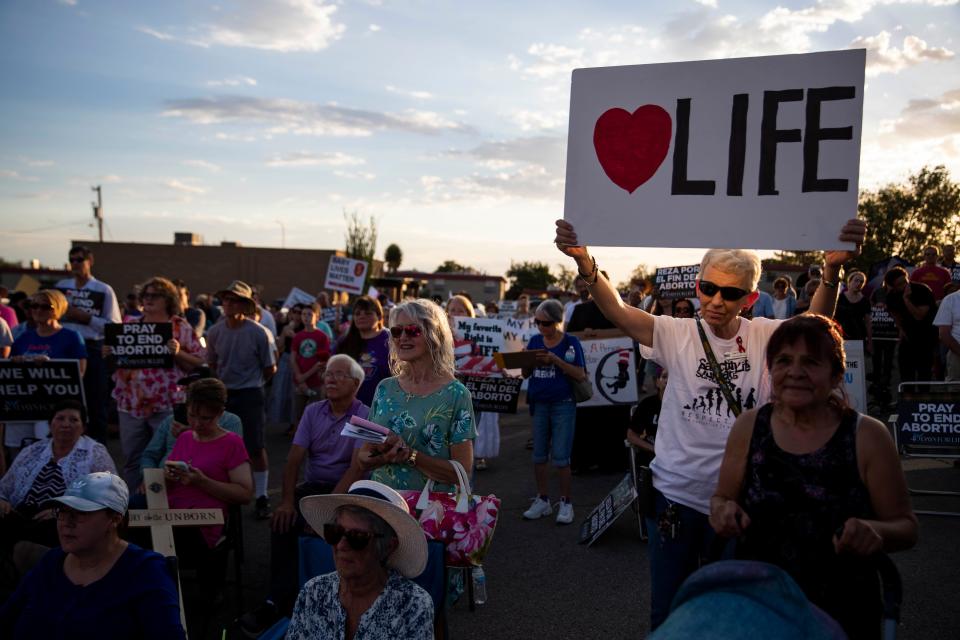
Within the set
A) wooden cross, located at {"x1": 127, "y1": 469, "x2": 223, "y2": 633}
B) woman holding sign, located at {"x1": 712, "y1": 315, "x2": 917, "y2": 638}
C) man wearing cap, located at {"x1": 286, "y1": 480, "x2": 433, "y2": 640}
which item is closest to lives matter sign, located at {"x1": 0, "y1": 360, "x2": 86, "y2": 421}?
wooden cross, located at {"x1": 127, "y1": 469, "x2": 223, "y2": 633}

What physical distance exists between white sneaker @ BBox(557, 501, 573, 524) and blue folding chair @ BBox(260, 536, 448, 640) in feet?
10.9

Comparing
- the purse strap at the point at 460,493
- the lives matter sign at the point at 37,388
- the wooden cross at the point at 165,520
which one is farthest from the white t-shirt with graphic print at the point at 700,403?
the lives matter sign at the point at 37,388

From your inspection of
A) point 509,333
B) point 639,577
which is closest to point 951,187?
point 509,333

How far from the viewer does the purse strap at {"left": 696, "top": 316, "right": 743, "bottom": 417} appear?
8.83ft

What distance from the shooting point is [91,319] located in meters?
7.66

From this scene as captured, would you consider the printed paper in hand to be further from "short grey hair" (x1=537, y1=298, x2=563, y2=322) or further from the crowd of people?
"short grey hair" (x1=537, y1=298, x2=563, y2=322)

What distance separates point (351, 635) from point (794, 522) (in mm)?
1669

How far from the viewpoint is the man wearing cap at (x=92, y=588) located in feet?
9.52

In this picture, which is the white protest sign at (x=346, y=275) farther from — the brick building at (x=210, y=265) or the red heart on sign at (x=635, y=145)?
the brick building at (x=210, y=265)

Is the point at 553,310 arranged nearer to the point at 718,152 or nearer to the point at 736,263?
the point at 718,152

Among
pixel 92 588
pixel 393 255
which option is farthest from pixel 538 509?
pixel 393 255

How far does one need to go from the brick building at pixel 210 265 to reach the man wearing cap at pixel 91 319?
4372cm

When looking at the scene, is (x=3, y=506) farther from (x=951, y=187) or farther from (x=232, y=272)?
(x=232, y=272)

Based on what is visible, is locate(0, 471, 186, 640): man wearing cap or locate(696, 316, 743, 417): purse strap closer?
locate(696, 316, 743, 417): purse strap
